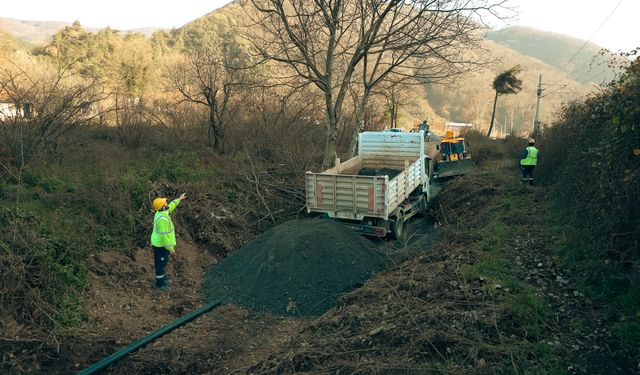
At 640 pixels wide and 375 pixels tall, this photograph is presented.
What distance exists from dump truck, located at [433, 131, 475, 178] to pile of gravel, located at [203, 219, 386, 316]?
9.20 meters

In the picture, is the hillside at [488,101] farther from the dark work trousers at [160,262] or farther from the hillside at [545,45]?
the dark work trousers at [160,262]

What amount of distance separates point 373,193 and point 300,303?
3.71 metres

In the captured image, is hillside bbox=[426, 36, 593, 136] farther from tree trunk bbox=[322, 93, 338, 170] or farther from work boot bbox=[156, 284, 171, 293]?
work boot bbox=[156, 284, 171, 293]

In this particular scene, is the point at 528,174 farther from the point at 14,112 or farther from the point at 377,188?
the point at 14,112

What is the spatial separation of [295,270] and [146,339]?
2.79 metres

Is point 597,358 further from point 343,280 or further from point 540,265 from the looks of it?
point 343,280

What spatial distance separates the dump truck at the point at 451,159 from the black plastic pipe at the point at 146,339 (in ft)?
40.1

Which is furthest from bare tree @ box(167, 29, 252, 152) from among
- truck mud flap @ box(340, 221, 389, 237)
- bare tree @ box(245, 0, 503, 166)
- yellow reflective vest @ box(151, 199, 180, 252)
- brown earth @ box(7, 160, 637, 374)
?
brown earth @ box(7, 160, 637, 374)

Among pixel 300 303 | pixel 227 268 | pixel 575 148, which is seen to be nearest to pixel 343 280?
pixel 300 303

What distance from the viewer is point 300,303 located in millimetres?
7547

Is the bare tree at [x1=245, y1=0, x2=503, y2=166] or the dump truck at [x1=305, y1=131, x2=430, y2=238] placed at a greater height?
the bare tree at [x1=245, y1=0, x2=503, y2=166]

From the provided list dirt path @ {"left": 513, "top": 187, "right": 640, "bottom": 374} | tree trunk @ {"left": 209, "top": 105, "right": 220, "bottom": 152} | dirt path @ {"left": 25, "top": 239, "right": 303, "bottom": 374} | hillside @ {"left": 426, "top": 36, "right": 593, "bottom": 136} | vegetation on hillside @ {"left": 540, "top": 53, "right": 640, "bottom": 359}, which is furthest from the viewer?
hillside @ {"left": 426, "top": 36, "right": 593, "bottom": 136}

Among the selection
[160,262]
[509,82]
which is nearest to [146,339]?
[160,262]

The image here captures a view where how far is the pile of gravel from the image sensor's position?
25.1 ft
